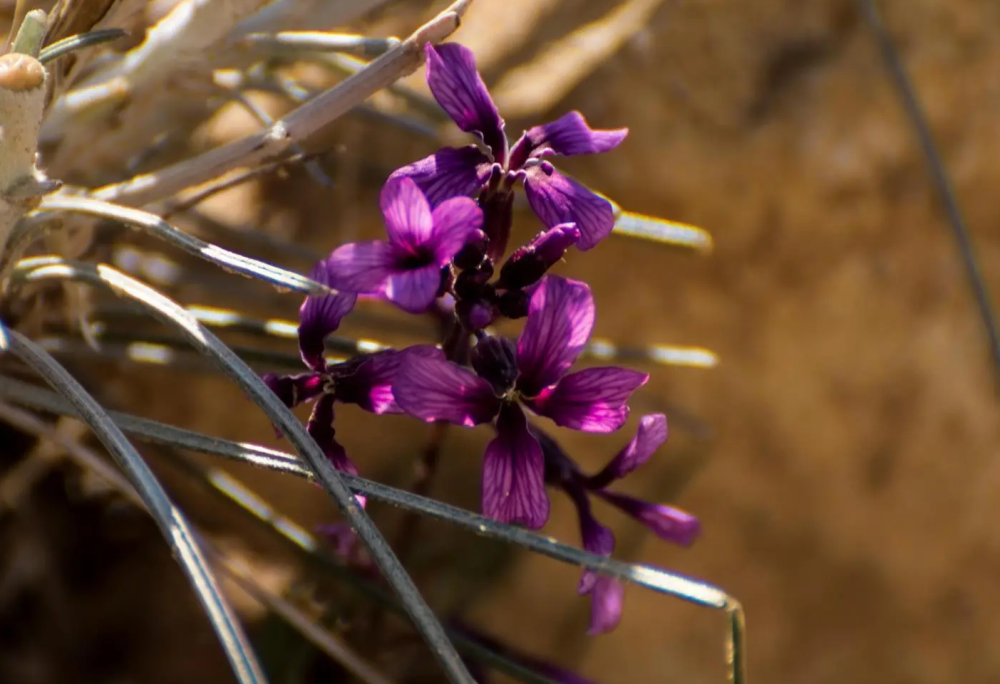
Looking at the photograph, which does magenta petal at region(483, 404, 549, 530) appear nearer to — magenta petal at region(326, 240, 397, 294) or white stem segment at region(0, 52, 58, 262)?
magenta petal at region(326, 240, 397, 294)

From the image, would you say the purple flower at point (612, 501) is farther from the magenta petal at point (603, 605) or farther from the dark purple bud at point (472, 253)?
the dark purple bud at point (472, 253)

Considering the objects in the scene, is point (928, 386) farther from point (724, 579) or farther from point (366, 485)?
point (366, 485)

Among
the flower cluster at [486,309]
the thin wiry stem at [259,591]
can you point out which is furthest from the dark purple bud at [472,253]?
the thin wiry stem at [259,591]

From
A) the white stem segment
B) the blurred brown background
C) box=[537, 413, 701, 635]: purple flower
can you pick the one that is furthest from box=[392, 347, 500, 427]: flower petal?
the blurred brown background

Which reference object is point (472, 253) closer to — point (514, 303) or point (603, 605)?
point (514, 303)

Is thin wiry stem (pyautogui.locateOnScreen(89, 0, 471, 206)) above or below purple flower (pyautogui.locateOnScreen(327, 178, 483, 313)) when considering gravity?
above

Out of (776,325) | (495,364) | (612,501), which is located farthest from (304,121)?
(776,325)
